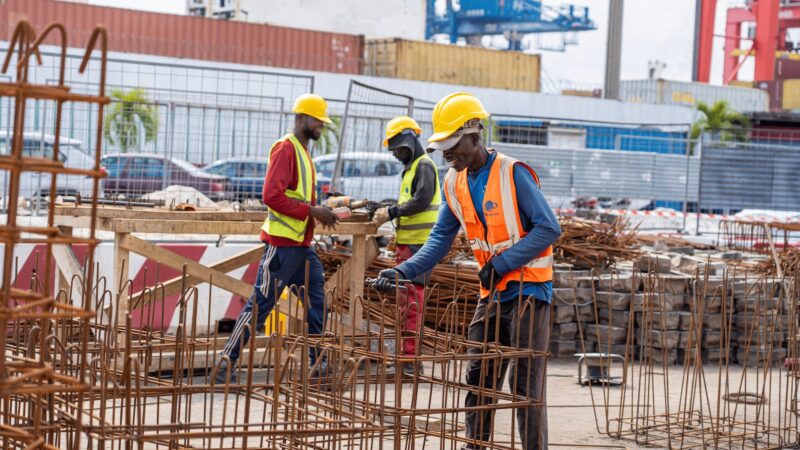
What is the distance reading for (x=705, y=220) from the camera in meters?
19.0

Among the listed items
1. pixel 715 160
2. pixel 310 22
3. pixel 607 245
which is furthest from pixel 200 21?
pixel 607 245

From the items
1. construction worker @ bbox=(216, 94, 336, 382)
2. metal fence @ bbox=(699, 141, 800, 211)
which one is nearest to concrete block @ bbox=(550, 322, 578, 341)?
construction worker @ bbox=(216, 94, 336, 382)

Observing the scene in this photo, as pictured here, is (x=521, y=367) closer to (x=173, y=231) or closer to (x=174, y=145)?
(x=173, y=231)

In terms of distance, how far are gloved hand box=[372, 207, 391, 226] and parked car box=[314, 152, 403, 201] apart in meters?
2.20

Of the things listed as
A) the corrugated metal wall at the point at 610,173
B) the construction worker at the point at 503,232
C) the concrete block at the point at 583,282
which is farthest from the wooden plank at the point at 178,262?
the corrugated metal wall at the point at 610,173

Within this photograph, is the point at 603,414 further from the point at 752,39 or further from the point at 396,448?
the point at 752,39

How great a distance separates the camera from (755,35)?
57.6 metres

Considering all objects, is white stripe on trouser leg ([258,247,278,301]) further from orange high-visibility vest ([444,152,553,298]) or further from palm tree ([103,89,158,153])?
palm tree ([103,89,158,153])

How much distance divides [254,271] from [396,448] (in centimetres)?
585

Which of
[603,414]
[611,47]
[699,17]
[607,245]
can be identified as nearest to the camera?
[603,414]

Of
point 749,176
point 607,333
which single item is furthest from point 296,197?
point 749,176

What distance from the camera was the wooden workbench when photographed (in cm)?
843

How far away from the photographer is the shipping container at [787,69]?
66.4 m

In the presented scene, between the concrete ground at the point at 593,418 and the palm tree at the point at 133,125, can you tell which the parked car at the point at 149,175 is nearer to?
the palm tree at the point at 133,125
